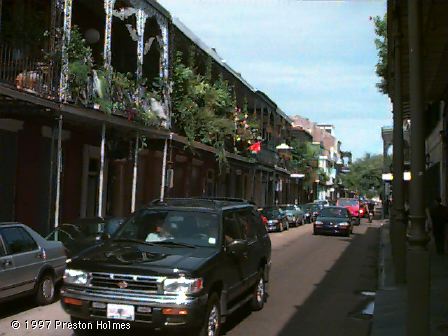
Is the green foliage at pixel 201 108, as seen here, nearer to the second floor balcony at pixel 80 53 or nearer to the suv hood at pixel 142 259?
the second floor balcony at pixel 80 53

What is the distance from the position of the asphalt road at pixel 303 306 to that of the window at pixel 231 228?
1317mm

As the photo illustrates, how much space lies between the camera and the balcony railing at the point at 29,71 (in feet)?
43.5

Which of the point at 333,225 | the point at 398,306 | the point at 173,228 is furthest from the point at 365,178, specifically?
the point at 173,228

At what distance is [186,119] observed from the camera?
2194cm

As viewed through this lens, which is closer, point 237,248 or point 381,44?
point 237,248

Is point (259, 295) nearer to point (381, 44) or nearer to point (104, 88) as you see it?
point (104, 88)

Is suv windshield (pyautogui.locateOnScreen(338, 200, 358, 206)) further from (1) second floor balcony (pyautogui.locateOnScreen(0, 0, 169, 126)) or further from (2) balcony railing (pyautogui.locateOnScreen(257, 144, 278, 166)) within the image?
(1) second floor balcony (pyautogui.locateOnScreen(0, 0, 169, 126))

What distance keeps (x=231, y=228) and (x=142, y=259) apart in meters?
1.86

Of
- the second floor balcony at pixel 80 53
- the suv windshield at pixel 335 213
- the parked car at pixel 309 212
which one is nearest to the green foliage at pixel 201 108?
the second floor balcony at pixel 80 53

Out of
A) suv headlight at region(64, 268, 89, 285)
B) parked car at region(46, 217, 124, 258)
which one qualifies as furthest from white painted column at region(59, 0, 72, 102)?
suv headlight at region(64, 268, 89, 285)

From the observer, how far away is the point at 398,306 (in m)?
9.63

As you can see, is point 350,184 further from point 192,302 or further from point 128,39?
point 192,302

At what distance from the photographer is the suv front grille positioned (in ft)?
21.0

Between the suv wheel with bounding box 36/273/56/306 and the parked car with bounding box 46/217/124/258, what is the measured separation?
4.42 feet
